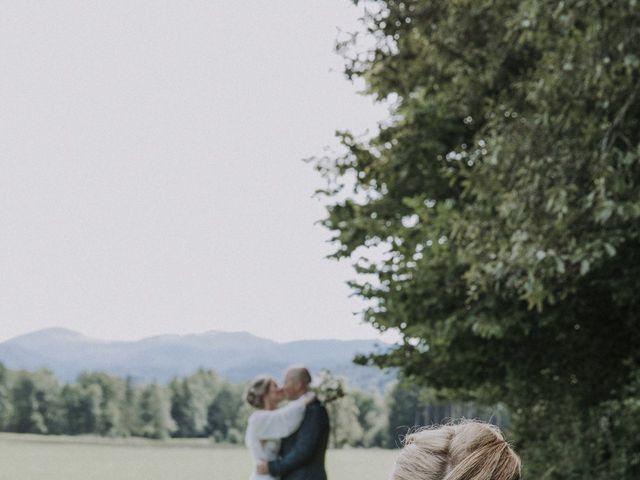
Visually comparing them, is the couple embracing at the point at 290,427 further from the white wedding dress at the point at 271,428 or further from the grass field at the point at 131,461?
the grass field at the point at 131,461

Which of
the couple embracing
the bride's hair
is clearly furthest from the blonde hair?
the bride's hair

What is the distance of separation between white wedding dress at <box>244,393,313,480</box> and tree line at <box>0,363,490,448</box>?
5811 centimetres

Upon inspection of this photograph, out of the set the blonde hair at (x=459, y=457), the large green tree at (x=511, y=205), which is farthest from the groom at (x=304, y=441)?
the blonde hair at (x=459, y=457)

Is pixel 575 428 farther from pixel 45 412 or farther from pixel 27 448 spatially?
pixel 45 412

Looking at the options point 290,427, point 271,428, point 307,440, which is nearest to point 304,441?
point 307,440

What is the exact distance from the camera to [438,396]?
18578 mm

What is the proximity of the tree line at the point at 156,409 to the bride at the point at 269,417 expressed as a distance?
191 feet

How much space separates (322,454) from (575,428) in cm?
605

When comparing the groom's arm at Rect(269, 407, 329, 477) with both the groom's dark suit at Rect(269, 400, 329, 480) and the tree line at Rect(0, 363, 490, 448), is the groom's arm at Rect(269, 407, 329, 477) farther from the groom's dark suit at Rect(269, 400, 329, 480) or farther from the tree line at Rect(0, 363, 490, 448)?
the tree line at Rect(0, 363, 490, 448)

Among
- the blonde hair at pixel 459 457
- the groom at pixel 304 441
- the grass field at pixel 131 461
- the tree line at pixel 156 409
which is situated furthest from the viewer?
the tree line at pixel 156 409

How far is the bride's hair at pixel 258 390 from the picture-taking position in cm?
794

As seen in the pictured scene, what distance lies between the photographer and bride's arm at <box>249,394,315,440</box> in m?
7.85

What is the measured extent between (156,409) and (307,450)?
71997mm

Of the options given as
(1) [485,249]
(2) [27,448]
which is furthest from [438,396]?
(2) [27,448]
